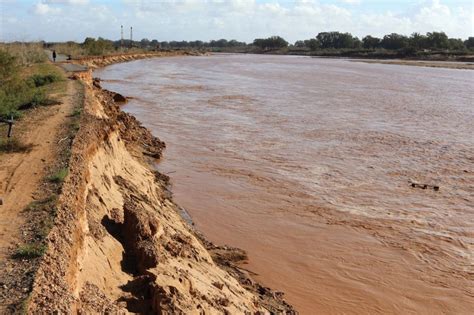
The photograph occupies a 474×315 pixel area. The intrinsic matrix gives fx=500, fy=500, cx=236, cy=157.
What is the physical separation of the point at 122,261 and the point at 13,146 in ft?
16.7

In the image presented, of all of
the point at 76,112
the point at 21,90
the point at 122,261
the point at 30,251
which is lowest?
the point at 122,261

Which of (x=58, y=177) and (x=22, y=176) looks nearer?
(x=58, y=177)

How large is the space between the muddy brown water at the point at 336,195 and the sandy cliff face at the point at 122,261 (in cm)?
135

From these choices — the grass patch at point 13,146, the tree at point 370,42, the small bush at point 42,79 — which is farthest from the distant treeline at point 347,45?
the grass patch at point 13,146

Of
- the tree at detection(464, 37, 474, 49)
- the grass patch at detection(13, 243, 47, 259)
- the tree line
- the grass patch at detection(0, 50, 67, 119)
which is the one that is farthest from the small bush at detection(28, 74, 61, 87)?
the tree at detection(464, 37, 474, 49)

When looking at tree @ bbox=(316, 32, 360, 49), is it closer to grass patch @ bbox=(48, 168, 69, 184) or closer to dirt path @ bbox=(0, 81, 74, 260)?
dirt path @ bbox=(0, 81, 74, 260)

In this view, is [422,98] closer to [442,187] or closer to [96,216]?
[442,187]

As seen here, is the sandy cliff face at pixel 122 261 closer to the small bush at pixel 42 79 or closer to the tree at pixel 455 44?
the small bush at pixel 42 79

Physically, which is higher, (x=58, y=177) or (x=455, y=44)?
(x=455, y=44)

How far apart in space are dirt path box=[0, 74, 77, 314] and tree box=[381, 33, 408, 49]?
118 meters

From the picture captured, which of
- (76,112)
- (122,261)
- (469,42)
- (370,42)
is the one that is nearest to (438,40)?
(469,42)

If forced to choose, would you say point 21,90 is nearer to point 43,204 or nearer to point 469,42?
point 43,204

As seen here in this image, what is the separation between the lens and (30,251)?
18.4 ft

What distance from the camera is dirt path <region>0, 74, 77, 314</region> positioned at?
5258mm
